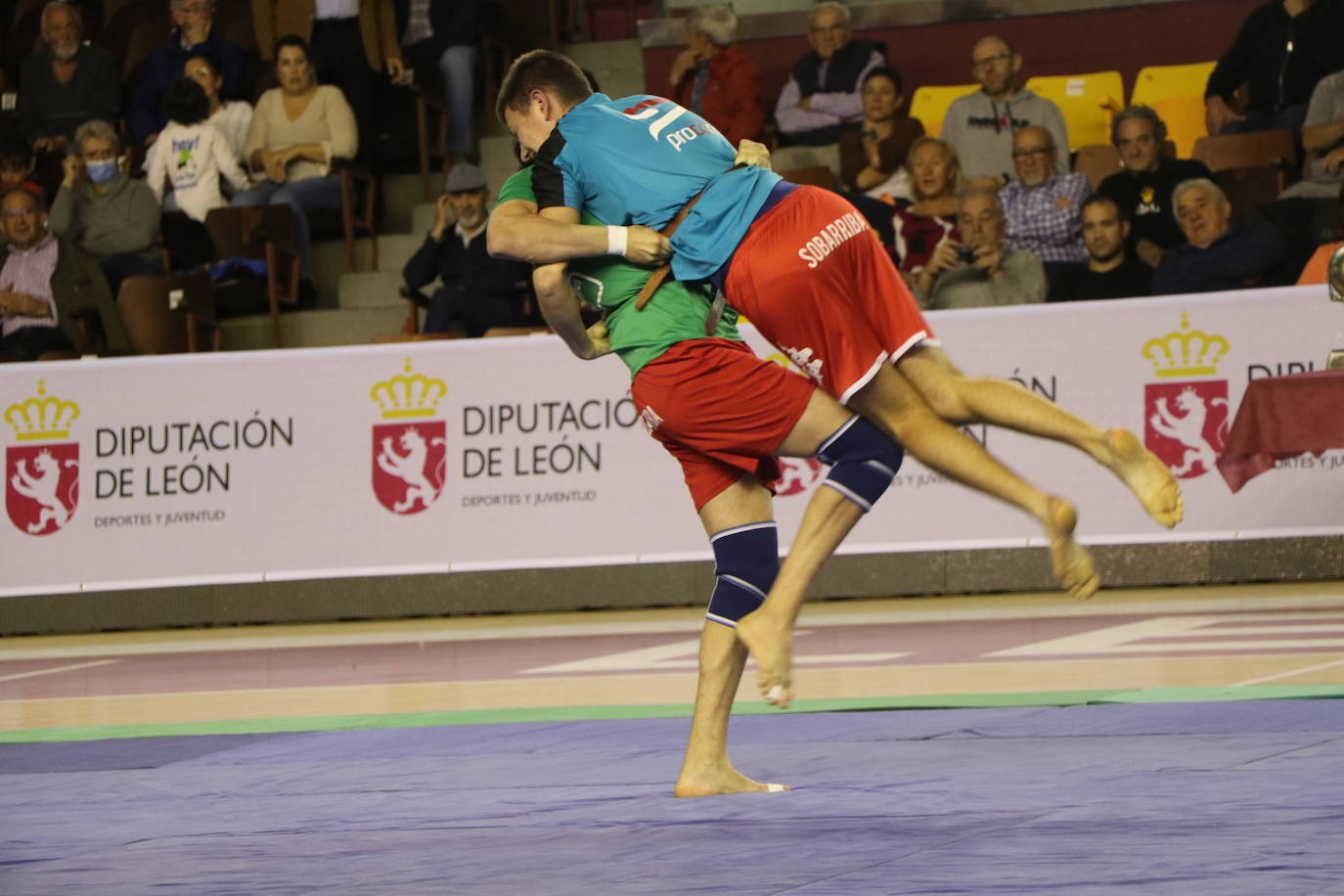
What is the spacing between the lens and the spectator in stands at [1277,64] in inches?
424

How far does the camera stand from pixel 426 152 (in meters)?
13.2

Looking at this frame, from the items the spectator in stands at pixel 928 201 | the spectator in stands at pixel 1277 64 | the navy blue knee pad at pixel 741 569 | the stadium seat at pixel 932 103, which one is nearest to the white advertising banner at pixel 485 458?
the spectator in stands at pixel 928 201

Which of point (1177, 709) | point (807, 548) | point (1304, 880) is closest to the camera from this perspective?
point (1304, 880)

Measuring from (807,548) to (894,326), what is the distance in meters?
0.52

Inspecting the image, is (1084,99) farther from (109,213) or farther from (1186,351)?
(109,213)

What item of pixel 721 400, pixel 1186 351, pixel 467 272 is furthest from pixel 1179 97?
pixel 721 400

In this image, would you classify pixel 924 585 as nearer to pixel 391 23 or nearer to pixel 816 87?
pixel 816 87

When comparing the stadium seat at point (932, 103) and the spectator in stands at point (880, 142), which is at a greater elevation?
the stadium seat at point (932, 103)

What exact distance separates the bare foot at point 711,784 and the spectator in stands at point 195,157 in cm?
903

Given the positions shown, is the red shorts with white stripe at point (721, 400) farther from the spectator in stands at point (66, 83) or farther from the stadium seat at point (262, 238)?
the spectator in stands at point (66, 83)

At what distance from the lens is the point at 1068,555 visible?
151 inches

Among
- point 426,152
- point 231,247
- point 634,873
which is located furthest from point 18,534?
point 634,873

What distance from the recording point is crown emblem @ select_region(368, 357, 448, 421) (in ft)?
31.6

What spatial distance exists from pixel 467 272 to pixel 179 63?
383 centimetres
